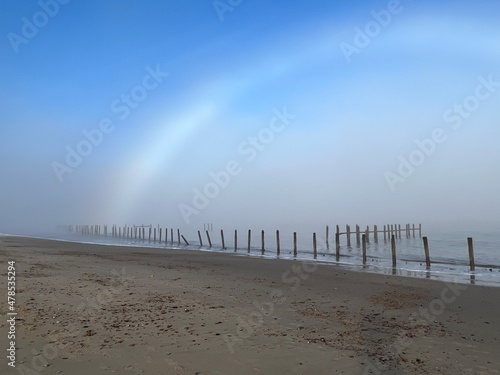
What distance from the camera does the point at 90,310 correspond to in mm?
8430

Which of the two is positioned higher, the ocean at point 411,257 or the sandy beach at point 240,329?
the sandy beach at point 240,329

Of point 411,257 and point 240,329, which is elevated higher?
point 240,329

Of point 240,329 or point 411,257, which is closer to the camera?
point 240,329

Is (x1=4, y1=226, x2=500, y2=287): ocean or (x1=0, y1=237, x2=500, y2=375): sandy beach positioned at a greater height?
(x1=0, y1=237, x2=500, y2=375): sandy beach

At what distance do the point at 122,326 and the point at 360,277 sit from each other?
12.9m

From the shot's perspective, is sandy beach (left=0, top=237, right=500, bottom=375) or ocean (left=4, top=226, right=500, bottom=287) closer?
sandy beach (left=0, top=237, right=500, bottom=375)

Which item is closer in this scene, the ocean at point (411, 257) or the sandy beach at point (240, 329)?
the sandy beach at point (240, 329)

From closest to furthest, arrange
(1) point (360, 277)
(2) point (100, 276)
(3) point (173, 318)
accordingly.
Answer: (3) point (173, 318) → (2) point (100, 276) → (1) point (360, 277)

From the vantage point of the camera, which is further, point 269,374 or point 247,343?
point 247,343

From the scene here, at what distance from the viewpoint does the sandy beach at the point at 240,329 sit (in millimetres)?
5613

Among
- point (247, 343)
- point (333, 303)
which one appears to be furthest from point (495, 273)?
point (247, 343)

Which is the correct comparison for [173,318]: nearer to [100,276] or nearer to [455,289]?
[100,276]

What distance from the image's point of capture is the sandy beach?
5.61m

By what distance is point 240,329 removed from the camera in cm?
742
